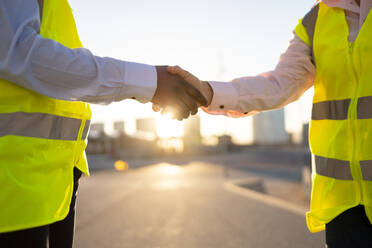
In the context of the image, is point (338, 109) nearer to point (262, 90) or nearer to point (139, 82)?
point (262, 90)

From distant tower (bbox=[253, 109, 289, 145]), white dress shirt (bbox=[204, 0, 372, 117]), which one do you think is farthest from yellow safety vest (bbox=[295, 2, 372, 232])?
distant tower (bbox=[253, 109, 289, 145])

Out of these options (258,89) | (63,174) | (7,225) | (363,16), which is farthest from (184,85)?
(7,225)

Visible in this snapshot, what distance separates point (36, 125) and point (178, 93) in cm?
72

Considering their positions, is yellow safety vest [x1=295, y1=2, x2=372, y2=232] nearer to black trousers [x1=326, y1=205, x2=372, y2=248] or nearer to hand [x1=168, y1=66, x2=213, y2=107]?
black trousers [x1=326, y1=205, x2=372, y2=248]

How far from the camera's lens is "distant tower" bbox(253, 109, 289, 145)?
76.9m

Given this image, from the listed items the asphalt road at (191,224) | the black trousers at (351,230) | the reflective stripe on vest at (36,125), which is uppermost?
the reflective stripe on vest at (36,125)

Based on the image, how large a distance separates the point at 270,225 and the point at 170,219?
4.93 feet

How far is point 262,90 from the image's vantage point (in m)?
1.85

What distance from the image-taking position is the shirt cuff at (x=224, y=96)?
1.87 meters

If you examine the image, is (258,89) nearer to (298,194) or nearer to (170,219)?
(170,219)

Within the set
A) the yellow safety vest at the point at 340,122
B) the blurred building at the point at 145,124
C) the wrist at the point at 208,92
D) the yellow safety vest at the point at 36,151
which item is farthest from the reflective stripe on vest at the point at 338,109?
the blurred building at the point at 145,124

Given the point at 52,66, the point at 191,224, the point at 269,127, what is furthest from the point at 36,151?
the point at 269,127

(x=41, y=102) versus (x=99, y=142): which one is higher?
(x=41, y=102)

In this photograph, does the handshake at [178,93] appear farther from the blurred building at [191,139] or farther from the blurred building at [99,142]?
the blurred building at [191,139]
